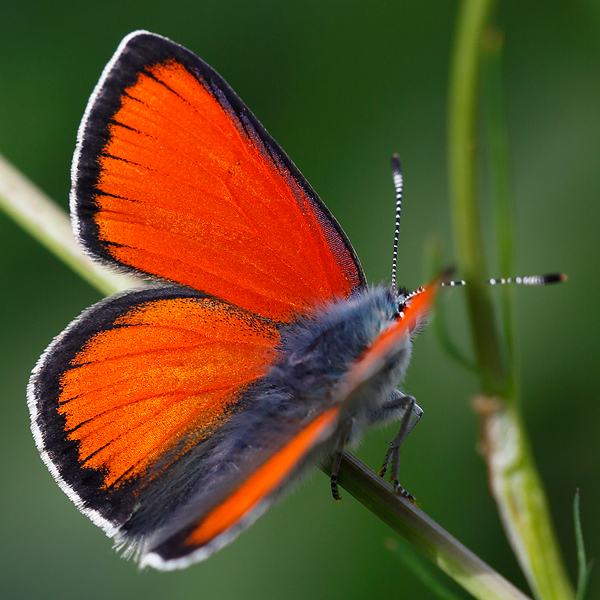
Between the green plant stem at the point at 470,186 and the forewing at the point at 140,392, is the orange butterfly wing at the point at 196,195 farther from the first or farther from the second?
the green plant stem at the point at 470,186

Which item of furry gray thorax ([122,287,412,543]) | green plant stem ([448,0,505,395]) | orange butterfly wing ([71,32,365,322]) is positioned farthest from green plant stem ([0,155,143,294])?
green plant stem ([448,0,505,395])

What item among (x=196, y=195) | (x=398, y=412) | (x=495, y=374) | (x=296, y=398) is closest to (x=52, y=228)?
(x=196, y=195)

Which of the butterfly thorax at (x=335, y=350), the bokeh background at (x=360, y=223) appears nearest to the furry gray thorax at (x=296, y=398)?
the butterfly thorax at (x=335, y=350)

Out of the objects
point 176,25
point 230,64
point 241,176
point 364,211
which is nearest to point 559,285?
point 364,211

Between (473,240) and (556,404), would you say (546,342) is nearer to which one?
(556,404)

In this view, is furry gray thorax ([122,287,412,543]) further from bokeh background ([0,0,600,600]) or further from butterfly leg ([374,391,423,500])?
bokeh background ([0,0,600,600])

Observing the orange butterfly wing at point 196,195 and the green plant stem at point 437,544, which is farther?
the orange butterfly wing at point 196,195
